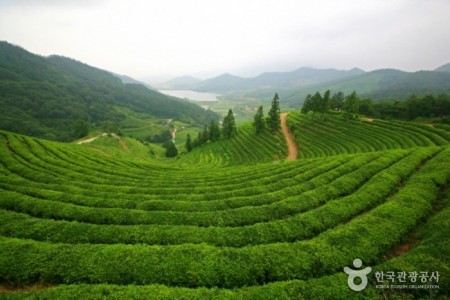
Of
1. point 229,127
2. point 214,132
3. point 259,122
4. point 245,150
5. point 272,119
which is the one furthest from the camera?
point 214,132

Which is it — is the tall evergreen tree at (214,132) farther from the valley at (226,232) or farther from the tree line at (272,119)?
the valley at (226,232)

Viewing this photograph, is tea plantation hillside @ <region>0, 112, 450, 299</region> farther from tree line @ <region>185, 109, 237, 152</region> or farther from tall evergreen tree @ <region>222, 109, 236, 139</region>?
Answer: tree line @ <region>185, 109, 237, 152</region>

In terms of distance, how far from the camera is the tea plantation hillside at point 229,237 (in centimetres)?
927

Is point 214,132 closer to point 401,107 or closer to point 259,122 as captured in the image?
point 259,122

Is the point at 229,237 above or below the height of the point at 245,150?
above

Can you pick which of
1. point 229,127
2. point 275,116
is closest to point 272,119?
point 275,116

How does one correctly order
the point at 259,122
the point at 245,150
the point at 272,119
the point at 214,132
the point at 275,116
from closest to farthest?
the point at 245,150 → the point at 275,116 → the point at 272,119 → the point at 259,122 → the point at 214,132

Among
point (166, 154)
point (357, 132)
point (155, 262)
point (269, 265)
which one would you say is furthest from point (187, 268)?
point (166, 154)

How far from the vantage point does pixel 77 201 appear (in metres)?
18.1

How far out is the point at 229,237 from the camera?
13.0 meters

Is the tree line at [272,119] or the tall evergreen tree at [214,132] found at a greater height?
the tree line at [272,119]

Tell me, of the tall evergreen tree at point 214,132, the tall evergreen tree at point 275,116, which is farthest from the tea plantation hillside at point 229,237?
the tall evergreen tree at point 214,132

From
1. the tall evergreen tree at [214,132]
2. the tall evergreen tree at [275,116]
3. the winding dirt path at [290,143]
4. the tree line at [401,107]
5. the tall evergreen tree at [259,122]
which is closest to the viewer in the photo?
the winding dirt path at [290,143]

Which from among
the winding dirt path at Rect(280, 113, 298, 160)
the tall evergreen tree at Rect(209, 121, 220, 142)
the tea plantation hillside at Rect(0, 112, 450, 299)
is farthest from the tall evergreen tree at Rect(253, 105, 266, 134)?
the tea plantation hillside at Rect(0, 112, 450, 299)
